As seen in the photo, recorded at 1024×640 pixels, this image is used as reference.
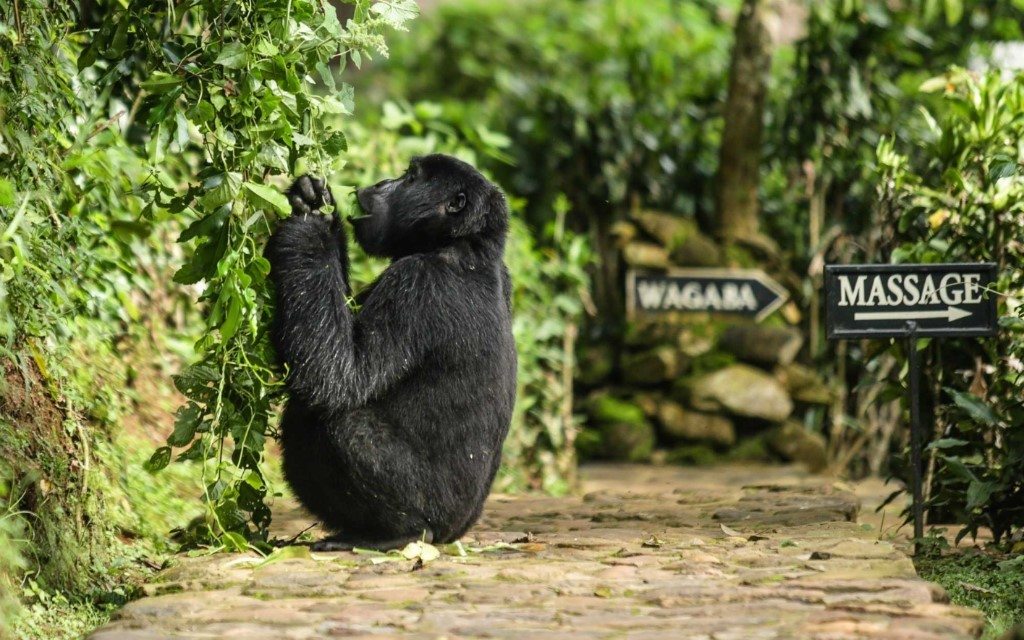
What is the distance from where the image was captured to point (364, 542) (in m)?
4.61

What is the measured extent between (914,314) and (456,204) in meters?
1.95

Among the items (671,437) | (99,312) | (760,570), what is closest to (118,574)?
(99,312)

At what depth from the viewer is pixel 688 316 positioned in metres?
10.6

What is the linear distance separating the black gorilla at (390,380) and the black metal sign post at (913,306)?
1464 millimetres

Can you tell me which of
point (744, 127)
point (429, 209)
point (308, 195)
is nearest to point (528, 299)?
point (744, 127)

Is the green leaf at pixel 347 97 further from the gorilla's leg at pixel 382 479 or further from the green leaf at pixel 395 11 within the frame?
the gorilla's leg at pixel 382 479

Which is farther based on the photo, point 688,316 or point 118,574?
point 688,316

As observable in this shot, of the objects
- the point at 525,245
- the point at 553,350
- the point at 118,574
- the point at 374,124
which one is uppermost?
the point at 374,124

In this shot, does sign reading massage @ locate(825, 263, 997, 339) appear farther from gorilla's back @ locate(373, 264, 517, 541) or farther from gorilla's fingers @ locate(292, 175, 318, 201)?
gorilla's fingers @ locate(292, 175, 318, 201)

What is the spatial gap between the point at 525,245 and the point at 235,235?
429cm

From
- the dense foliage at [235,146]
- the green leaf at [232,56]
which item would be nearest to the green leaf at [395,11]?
the dense foliage at [235,146]

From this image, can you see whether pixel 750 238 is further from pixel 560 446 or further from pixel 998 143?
pixel 998 143

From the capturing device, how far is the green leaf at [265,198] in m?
4.07

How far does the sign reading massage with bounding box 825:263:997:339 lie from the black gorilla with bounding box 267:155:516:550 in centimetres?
145
